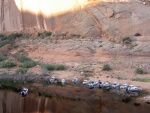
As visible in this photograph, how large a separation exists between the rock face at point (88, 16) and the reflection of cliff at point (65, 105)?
8.29 metres

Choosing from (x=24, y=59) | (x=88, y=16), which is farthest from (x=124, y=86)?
(x=88, y=16)

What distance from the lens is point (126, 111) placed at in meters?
14.0

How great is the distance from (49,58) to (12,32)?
8231 millimetres

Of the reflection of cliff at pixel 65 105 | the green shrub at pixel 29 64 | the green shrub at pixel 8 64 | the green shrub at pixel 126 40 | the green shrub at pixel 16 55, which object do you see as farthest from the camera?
the green shrub at pixel 16 55

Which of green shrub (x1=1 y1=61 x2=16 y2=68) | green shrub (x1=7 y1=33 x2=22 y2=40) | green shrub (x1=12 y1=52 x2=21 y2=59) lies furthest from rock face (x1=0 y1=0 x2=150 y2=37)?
green shrub (x1=1 y1=61 x2=16 y2=68)

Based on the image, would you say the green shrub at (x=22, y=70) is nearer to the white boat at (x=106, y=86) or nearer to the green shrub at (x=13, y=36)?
the white boat at (x=106, y=86)

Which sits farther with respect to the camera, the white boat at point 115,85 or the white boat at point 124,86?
the white boat at point 115,85

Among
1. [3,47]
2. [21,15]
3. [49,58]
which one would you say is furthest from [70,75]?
[21,15]

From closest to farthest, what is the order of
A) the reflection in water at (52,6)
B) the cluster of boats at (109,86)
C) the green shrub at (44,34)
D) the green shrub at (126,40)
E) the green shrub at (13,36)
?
the cluster of boats at (109,86)
the green shrub at (126,40)
the reflection in water at (52,6)
the green shrub at (44,34)
the green shrub at (13,36)

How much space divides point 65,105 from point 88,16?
10871mm

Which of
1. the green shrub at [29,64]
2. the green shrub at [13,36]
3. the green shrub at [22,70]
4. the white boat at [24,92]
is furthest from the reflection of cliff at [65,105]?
the green shrub at [13,36]

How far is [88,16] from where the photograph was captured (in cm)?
2472

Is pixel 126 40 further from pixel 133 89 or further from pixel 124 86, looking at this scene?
pixel 133 89

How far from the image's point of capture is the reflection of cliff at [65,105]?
14312 millimetres
